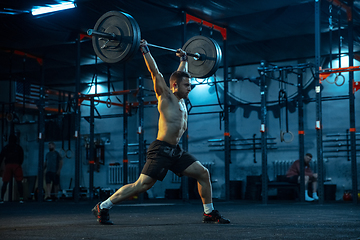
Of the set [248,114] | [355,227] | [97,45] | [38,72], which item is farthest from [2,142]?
[355,227]

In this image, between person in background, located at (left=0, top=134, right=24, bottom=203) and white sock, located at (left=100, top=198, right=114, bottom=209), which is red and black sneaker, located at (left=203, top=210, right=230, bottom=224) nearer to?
white sock, located at (left=100, top=198, right=114, bottom=209)

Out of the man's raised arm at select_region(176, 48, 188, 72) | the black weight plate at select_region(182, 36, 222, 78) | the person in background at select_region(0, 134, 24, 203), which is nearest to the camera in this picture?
the man's raised arm at select_region(176, 48, 188, 72)

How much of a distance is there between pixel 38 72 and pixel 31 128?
6.47ft

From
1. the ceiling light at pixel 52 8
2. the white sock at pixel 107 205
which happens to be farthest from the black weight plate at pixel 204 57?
the ceiling light at pixel 52 8

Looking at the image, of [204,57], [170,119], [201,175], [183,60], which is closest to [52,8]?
[204,57]

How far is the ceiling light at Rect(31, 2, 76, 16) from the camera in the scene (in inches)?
284

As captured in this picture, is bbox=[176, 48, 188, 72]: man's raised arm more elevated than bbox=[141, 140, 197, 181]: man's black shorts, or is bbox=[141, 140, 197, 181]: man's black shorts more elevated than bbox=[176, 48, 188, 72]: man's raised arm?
bbox=[176, 48, 188, 72]: man's raised arm

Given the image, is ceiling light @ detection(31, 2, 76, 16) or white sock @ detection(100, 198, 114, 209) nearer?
white sock @ detection(100, 198, 114, 209)

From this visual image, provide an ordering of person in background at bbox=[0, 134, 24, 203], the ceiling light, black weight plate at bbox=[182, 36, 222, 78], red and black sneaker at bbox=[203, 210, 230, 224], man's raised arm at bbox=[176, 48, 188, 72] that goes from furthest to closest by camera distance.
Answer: person in background at bbox=[0, 134, 24, 203] < the ceiling light < black weight plate at bbox=[182, 36, 222, 78] < man's raised arm at bbox=[176, 48, 188, 72] < red and black sneaker at bbox=[203, 210, 230, 224]

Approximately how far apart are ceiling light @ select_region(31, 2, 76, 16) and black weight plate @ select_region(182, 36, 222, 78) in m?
3.37

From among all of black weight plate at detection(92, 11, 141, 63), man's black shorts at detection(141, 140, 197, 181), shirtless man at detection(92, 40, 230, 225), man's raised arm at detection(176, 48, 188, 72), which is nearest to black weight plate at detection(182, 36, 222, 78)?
man's raised arm at detection(176, 48, 188, 72)

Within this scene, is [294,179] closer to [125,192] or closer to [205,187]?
[205,187]

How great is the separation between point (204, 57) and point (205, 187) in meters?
1.38

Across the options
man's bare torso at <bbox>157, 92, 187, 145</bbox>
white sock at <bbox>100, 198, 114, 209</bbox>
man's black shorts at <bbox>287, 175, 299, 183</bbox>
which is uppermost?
man's bare torso at <bbox>157, 92, 187, 145</bbox>
